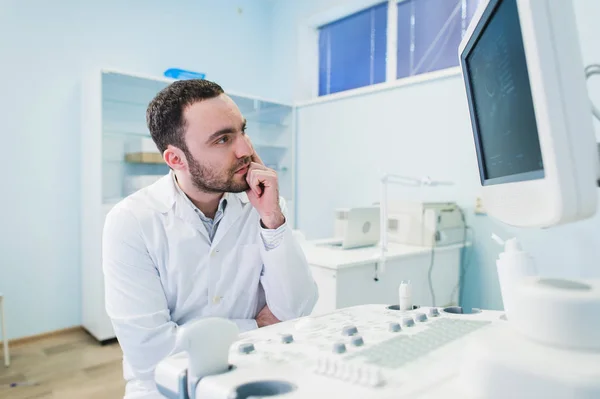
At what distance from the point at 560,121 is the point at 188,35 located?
13.1 ft

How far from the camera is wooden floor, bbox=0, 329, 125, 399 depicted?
7.61 feet

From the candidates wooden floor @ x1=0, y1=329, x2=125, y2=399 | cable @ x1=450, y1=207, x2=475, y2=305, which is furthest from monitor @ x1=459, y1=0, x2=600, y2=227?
wooden floor @ x1=0, y1=329, x2=125, y2=399

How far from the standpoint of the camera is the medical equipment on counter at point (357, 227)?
2.42 m

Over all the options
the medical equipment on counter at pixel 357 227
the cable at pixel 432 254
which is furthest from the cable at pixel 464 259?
the medical equipment on counter at pixel 357 227

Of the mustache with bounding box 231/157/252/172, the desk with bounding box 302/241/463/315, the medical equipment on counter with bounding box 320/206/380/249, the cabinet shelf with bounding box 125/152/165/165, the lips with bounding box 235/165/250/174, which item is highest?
the cabinet shelf with bounding box 125/152/165/165

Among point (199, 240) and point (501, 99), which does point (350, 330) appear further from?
point (199, 240)

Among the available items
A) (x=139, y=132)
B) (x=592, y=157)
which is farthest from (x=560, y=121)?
(x=139, y=132)

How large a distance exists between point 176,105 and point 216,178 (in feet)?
0.76

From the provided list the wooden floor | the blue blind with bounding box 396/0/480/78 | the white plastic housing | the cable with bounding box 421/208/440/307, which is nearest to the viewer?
the white plastic housing

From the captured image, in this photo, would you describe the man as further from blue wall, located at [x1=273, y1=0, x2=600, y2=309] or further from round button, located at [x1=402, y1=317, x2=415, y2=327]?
blue wall, located at [x1=273, y1=0, x2=600, y2=309]

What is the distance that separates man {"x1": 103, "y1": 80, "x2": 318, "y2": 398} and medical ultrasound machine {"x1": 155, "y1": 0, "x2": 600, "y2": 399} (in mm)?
467

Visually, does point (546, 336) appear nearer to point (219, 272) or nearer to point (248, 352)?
point (248, 352)

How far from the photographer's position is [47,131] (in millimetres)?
3195

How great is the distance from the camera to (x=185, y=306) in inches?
49.4
